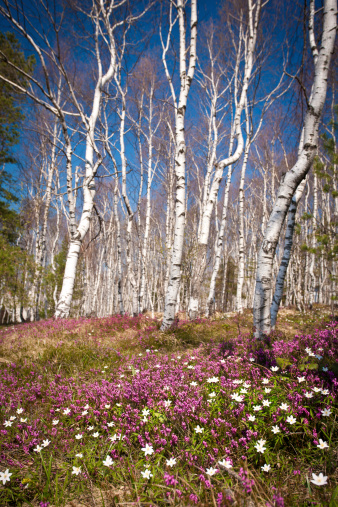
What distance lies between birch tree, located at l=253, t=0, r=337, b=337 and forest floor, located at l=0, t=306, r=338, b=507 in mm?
722

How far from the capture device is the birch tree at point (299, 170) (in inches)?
148

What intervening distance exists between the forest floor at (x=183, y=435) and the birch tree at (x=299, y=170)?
2.37 feet

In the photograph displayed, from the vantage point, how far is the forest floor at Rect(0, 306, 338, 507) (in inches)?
56.5

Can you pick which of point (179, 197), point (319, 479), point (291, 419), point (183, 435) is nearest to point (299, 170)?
point (179, 197)

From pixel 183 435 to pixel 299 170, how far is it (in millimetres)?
4055

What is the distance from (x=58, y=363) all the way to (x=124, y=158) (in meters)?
8.50

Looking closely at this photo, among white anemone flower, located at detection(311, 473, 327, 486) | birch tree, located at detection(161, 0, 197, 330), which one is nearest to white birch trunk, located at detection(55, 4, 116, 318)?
birch tree, located at detection(161, 0, 197, 330)

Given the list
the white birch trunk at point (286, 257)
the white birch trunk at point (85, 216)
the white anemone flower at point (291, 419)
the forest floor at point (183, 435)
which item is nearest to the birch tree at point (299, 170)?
the forest floor at point (183, 435)

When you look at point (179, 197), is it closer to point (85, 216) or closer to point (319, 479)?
point (85, 216)

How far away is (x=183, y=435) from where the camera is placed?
1926 mm

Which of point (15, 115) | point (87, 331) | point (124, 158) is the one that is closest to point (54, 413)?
point (87, 331)

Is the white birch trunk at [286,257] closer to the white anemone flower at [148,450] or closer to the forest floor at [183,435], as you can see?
the forest floor at [183,435]

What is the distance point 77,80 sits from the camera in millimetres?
11156

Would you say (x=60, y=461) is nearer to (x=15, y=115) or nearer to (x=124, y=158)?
(x=124, y=158)
